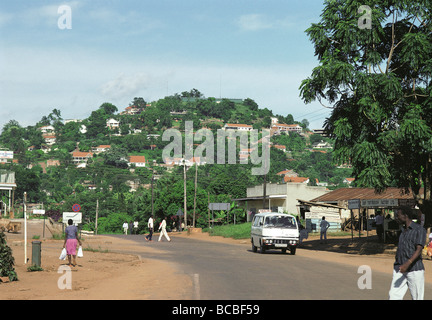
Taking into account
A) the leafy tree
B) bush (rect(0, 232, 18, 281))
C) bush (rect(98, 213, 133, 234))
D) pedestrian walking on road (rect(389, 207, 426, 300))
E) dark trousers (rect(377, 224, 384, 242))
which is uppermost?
the leafy tree

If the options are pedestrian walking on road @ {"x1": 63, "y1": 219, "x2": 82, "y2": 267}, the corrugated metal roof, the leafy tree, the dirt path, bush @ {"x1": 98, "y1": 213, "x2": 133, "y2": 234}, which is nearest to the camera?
the dirt path

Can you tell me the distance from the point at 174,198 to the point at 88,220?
188ft

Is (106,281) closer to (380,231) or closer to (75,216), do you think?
(75,216)

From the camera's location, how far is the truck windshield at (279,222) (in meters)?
28.6

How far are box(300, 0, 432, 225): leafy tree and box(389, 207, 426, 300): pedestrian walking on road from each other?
1826cm

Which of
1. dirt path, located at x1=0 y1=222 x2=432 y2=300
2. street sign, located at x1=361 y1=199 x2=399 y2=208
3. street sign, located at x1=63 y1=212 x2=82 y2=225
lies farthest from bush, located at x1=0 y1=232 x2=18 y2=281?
street sign, located at x1=361 y1=199 x2=399 y2=208

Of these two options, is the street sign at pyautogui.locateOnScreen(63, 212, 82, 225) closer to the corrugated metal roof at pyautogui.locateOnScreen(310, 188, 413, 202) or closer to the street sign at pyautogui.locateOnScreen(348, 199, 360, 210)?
the street sign at pyautogui.locateOnScreen(348, 199, 360, 210)

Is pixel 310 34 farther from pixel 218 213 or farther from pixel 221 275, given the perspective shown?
pixel 218 213

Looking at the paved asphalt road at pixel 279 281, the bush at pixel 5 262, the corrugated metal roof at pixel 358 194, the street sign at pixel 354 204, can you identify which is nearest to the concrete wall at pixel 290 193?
the corrugated metal roof at pixel 358 194

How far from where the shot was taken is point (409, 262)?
9.56m

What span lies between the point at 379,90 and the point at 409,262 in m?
20.5

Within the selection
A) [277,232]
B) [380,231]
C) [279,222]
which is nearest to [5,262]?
[277,232]

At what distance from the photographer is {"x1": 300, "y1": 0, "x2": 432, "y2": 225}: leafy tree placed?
2820 centimetres
